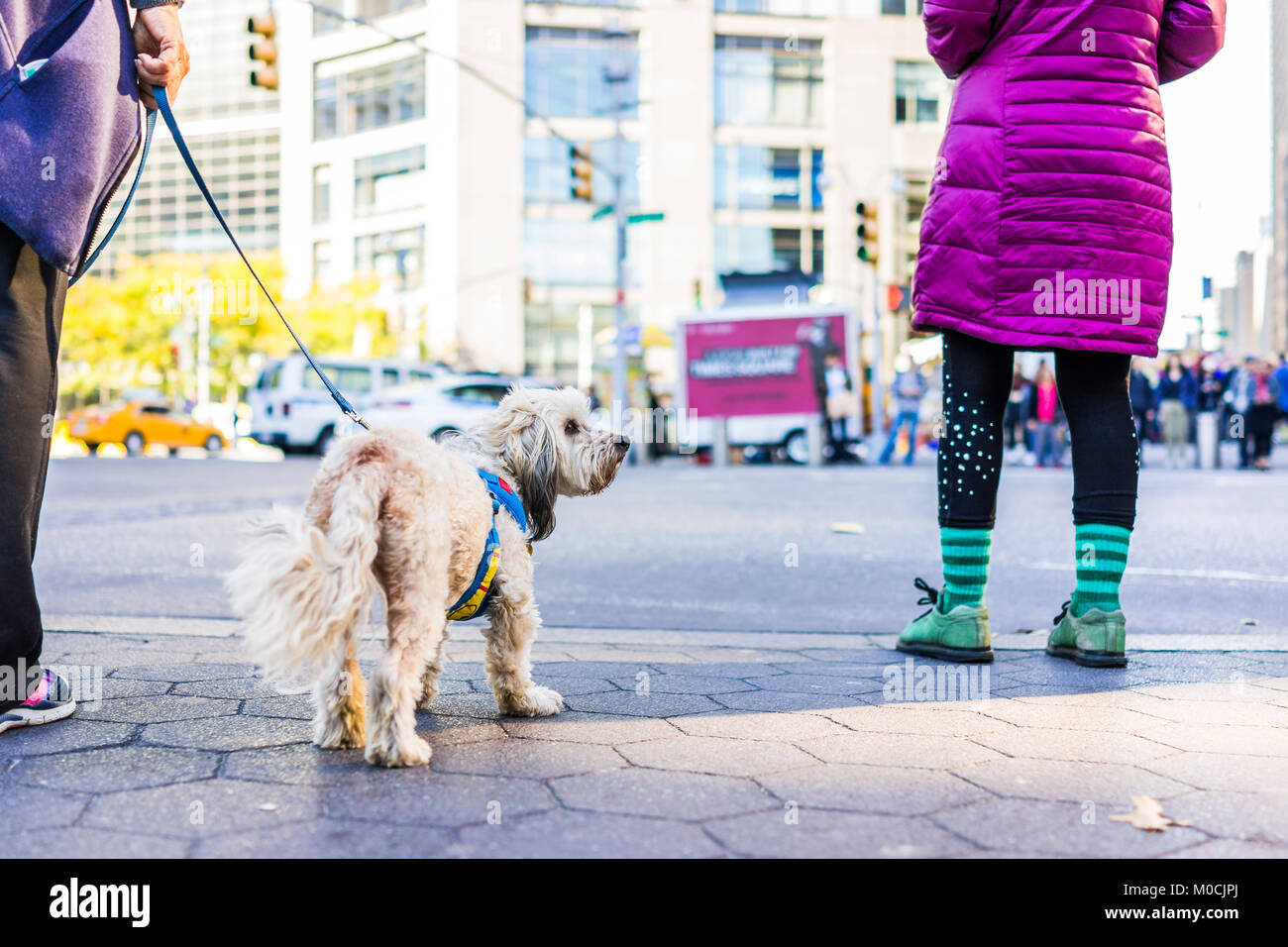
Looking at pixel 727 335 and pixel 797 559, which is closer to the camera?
pixel 797 559

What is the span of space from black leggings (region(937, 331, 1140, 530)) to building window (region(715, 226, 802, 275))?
47.7 meters

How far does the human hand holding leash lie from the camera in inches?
118

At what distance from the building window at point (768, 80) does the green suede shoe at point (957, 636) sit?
50.4 metres

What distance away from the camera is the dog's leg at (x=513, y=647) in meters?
3.09

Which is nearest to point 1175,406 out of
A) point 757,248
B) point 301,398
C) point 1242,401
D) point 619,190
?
point 1242,401

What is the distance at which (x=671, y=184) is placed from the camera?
5066cm

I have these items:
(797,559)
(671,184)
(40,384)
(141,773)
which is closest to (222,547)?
(797,559)

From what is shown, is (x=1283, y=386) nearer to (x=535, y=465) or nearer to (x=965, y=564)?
(x=965, y=564)

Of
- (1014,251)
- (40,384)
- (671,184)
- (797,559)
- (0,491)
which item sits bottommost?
(797,559)

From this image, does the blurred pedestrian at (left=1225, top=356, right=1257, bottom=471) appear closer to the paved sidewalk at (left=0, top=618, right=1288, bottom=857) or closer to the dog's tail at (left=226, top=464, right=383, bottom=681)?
the paved sidewalk at (left=0, top=618, right=1288, bottom=857)

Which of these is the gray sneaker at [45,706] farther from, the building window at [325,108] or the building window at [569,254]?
the building window at [325,108]

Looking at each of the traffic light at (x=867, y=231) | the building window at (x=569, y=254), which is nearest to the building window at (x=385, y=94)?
the building window at (x=569, y=254)
